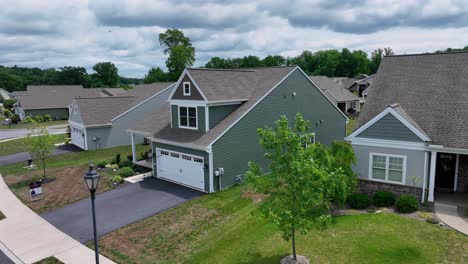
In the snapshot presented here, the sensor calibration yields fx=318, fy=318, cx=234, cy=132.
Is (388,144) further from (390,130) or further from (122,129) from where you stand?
(122,129)

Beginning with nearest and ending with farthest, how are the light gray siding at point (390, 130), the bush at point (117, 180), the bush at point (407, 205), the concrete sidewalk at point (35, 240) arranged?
the concrete sidewalk at point (35, 240), the bush at point (407, 205), the light gray siding at point (390, 130), the bush at point (117, 180)

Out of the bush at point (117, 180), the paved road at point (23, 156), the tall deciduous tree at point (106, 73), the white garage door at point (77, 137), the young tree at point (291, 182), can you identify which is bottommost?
the paved road at point (23, 156)

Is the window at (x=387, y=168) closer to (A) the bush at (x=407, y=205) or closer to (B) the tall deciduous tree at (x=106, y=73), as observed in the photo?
(A) the bush at (x=407, y=205)

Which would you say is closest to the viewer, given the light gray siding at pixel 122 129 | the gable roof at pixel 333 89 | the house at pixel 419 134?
the house at pixel 419 134

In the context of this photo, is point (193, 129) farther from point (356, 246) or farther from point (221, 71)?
point (356, 246)

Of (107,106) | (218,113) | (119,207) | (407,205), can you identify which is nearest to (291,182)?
(407,205)

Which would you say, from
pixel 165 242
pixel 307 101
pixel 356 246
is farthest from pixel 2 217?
pixel 307 101

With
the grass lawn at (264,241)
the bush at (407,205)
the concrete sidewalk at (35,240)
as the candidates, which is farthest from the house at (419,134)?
the concrete sidewalk at (35,240)

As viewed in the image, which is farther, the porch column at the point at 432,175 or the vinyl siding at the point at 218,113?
the vinyl siding at the point at 218,113
